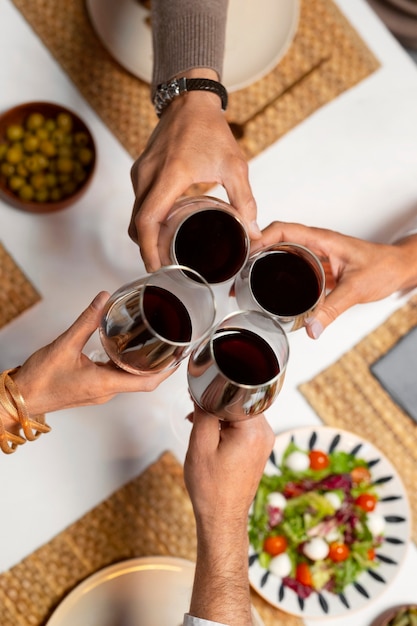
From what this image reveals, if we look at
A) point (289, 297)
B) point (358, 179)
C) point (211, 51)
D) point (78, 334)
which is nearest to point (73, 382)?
point (78, 334)

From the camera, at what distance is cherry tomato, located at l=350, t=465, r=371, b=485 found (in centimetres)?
117

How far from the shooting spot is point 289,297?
2.83 ft

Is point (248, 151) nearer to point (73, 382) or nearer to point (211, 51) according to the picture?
point (211, 51)

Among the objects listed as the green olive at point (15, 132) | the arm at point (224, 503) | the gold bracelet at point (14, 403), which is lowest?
the arm at point (224, 503)

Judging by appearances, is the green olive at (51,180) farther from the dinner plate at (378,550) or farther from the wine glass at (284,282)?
the dinner plate at (378,550)

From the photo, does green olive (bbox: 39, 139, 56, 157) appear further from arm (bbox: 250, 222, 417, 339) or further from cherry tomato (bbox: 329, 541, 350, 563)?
cherry tomato (bbox: 329, 541, 350, 563)

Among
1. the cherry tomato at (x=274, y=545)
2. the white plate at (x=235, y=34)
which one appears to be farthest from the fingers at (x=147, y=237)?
the cherry tomato at (x=274, y=545)

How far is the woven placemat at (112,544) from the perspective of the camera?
3.47ft

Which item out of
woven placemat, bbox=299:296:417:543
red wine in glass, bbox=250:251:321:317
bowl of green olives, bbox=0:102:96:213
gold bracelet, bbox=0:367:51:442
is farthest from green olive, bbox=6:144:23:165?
woven placemat, bbox=299:296:417:543

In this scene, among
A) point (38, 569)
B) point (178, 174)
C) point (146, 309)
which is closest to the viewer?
point (146, 309)

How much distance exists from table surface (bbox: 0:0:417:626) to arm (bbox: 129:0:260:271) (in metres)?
0.21

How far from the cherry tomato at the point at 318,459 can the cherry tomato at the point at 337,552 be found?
128 mm

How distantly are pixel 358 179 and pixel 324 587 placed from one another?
700mm

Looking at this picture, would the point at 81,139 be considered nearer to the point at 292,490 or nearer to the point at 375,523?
the point at 292,490
